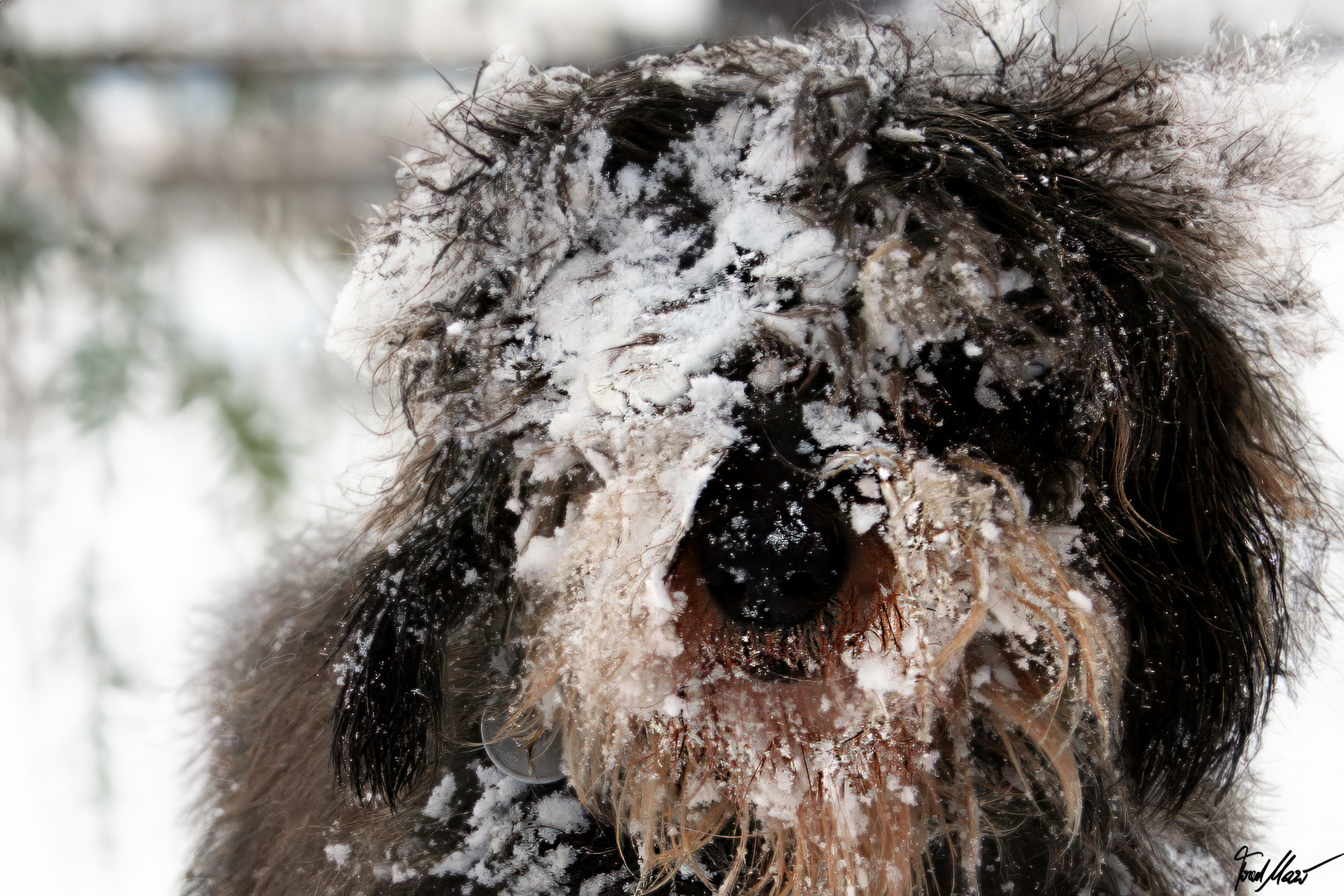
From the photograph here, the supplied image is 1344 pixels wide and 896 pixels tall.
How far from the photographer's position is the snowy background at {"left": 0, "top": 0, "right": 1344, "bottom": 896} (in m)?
1.52

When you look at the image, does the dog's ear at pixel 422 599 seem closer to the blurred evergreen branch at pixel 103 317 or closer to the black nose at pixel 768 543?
the black nose at pixel 768 543

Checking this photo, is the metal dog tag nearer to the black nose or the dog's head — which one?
the dog's head

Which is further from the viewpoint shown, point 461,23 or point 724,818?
point 461,23

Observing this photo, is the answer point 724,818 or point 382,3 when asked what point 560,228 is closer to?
point 724,818

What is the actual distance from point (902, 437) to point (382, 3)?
1.49 meters

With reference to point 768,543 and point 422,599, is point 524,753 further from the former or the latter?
point 768,543

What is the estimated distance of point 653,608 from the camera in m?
0.80

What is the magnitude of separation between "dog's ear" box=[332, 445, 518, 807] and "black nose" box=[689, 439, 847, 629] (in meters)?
0.29

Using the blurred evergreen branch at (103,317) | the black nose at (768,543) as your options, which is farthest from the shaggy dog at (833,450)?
the blurred evergreen branch at (103,317)

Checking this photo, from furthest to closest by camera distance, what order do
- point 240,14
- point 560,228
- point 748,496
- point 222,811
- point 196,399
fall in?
point 196,399
point 240,14
point 222,811
point 560,228
point 748,496

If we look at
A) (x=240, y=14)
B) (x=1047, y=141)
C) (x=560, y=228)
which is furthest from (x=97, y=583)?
(x=1047, y=141)

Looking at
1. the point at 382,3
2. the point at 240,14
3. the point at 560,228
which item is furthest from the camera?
the point at 382,3
